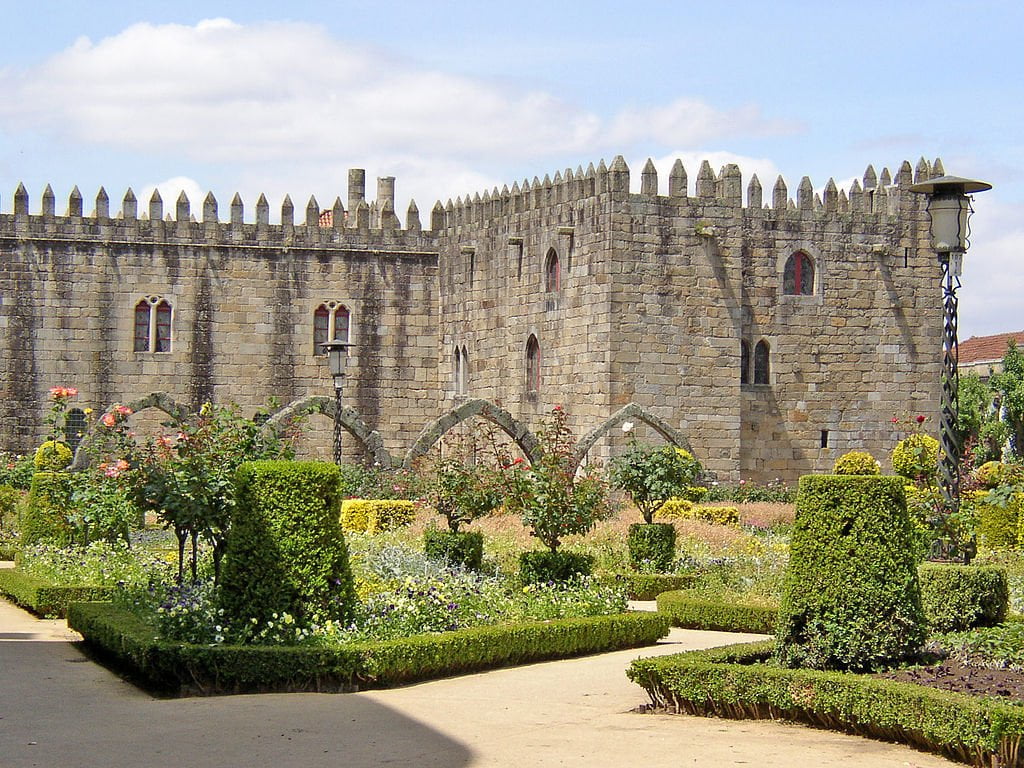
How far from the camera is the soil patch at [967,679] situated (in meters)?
10.2

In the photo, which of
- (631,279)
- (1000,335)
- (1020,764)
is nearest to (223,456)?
(1020,764)

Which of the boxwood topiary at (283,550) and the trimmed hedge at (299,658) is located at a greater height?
the boxwood topiary at (283,550)

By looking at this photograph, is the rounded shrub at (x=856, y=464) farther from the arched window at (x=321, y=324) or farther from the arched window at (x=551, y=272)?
the arched window at (x=321, y=324)

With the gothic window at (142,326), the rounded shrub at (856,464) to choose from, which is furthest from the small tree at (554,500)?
the gothic window at (142,326)

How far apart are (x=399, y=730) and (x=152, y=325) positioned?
2340cm

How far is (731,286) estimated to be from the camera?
28969 millimetres

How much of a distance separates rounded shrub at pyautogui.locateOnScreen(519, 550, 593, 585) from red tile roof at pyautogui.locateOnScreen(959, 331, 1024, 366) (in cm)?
4253

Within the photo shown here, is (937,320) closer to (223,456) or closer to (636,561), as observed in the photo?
(636,561)

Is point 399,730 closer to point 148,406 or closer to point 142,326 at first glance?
point 148,406

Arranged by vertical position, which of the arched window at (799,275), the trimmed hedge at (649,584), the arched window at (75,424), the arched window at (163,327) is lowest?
the trimmed hedge at (649,584)

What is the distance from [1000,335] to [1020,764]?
53673 mm

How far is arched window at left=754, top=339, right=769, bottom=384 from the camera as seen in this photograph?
29.3 meters

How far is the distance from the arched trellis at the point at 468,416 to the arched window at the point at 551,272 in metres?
2.45

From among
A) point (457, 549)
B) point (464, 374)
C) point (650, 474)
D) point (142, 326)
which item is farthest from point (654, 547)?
point (142, 326)
